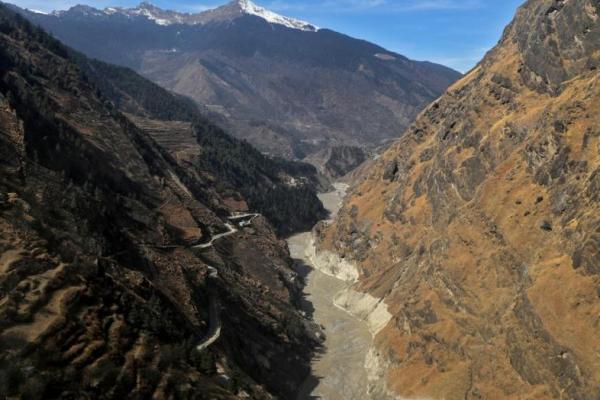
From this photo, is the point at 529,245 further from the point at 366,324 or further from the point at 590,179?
the point at 366,324

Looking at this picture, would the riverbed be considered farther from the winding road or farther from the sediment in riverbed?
the winding road

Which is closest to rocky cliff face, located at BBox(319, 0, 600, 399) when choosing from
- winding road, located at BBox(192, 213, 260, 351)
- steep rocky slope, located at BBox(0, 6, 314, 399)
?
steep rocky slope, located at BBox(0, 6, 314, 399)

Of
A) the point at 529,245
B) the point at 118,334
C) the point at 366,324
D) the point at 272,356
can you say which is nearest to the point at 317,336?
the point at 366,324

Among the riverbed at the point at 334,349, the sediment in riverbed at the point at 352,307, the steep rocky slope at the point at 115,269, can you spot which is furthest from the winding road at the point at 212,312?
the sediment in riverbed at the point at 352,307

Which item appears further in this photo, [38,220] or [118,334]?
[38,220]

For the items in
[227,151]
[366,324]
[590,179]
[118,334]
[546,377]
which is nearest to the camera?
[118,334]

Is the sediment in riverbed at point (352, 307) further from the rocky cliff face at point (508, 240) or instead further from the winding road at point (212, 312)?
the winding road at point (212, 312)
